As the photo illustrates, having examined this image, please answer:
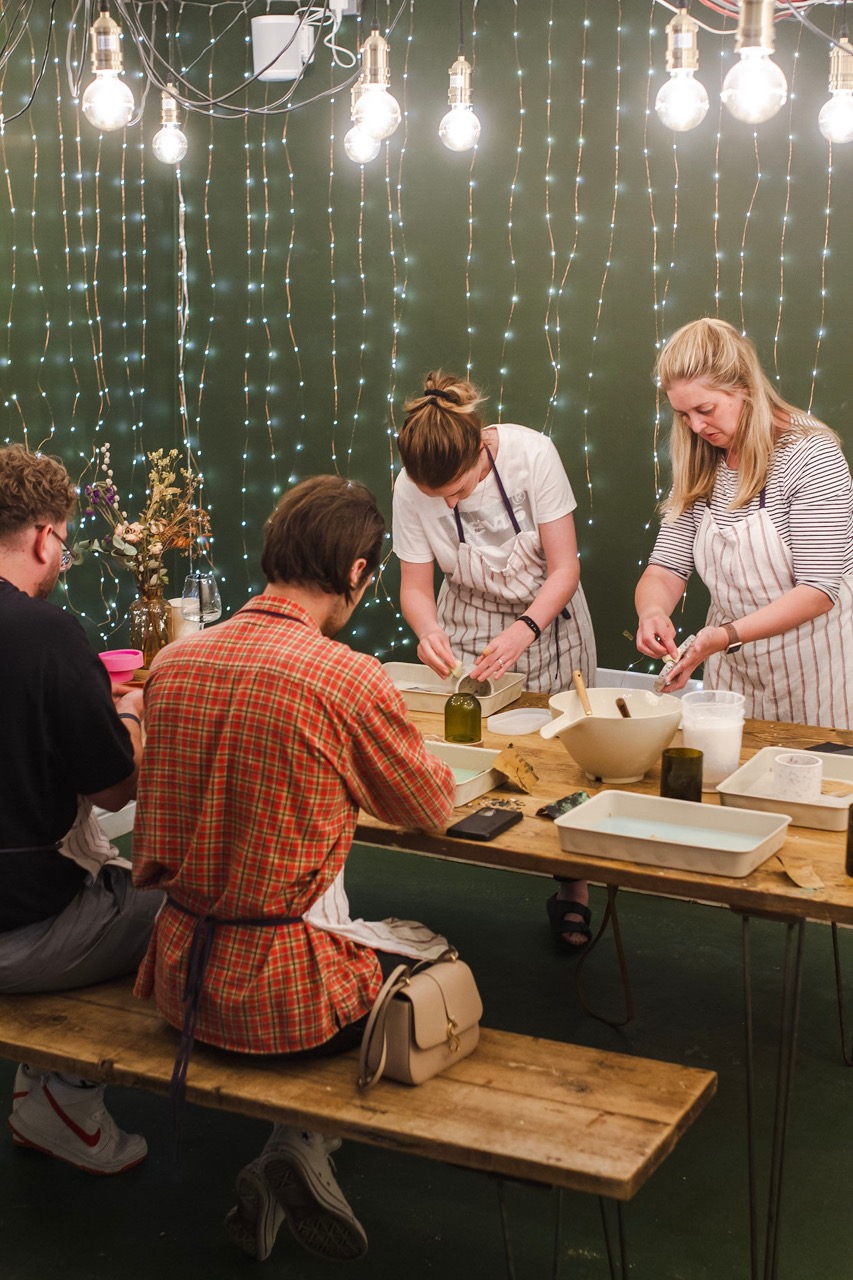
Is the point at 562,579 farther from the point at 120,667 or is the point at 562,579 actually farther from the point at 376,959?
the point at 376,959

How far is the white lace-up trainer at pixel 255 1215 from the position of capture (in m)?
2.23

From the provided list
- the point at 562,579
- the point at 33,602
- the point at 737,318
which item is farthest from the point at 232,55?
the point at 33,602

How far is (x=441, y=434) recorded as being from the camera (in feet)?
10.3

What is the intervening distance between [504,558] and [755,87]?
4.88ft

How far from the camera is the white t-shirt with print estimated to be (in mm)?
3428

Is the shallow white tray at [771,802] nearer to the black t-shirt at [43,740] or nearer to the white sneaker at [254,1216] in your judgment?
the white sneaker at [254,1216]

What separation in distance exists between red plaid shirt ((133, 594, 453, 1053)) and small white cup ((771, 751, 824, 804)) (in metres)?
0.70

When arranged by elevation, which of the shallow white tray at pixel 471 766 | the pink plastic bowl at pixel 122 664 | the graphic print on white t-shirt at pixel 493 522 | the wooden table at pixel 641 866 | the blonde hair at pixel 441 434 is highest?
the blonde hair at pixel 441 434

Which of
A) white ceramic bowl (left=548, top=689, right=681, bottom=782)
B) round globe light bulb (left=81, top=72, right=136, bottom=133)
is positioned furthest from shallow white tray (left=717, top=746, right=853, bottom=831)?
round globe light bulb (left=81, top=72, right=136, bottom=133)

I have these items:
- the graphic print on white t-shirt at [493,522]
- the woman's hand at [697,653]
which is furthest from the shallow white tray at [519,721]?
the graphic print on white t-shirt at [493,522]

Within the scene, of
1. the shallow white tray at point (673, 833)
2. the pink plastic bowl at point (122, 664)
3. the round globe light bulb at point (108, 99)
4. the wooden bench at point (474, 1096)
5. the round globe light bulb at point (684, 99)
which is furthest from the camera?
the pink plastic bowl at point (122, 664)

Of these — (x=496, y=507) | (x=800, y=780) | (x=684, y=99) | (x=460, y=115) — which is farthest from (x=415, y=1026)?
(x=460, y=115)

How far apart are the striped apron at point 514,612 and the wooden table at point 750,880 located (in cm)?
108

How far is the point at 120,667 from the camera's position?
3.23m
